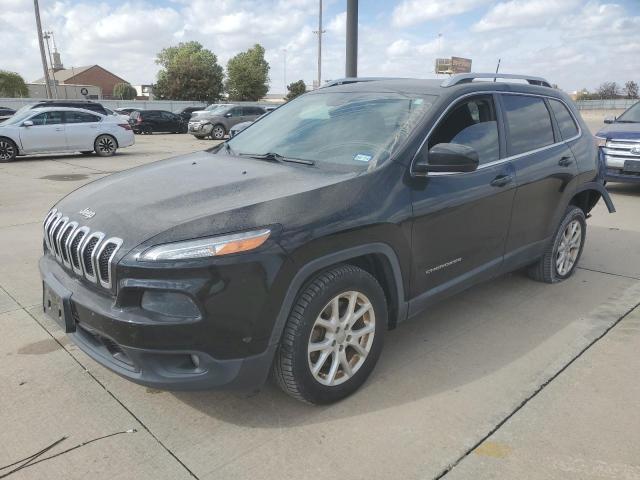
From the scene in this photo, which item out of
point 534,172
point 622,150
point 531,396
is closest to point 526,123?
point 534,172

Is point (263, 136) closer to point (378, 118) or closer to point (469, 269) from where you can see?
point (378, 118)

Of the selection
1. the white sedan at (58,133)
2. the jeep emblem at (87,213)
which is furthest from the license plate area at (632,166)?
the white sedan at (58,133)

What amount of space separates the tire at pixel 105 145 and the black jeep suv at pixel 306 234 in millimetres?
12987

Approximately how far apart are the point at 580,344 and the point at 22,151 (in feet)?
49.4

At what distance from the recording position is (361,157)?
10.3ft

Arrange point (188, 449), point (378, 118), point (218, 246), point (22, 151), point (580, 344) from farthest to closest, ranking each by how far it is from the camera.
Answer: point (22, 151), point (580, 344), point (378, 118), point (188, 449), point (218, 246)

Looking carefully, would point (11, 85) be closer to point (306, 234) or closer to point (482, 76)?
point (482, 76)

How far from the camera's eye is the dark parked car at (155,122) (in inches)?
1110

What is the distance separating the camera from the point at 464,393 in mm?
3027

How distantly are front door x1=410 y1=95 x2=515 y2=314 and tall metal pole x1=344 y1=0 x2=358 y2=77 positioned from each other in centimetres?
589

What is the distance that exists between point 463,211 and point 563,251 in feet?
6.39

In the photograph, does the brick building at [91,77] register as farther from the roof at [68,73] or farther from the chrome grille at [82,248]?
the chrome grille at [82,248]

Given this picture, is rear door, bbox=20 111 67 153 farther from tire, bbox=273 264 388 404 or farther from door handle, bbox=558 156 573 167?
tire, bbox=273 264 388 404

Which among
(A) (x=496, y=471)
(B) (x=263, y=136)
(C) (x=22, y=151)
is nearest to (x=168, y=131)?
(C) (x=22, y=151)
